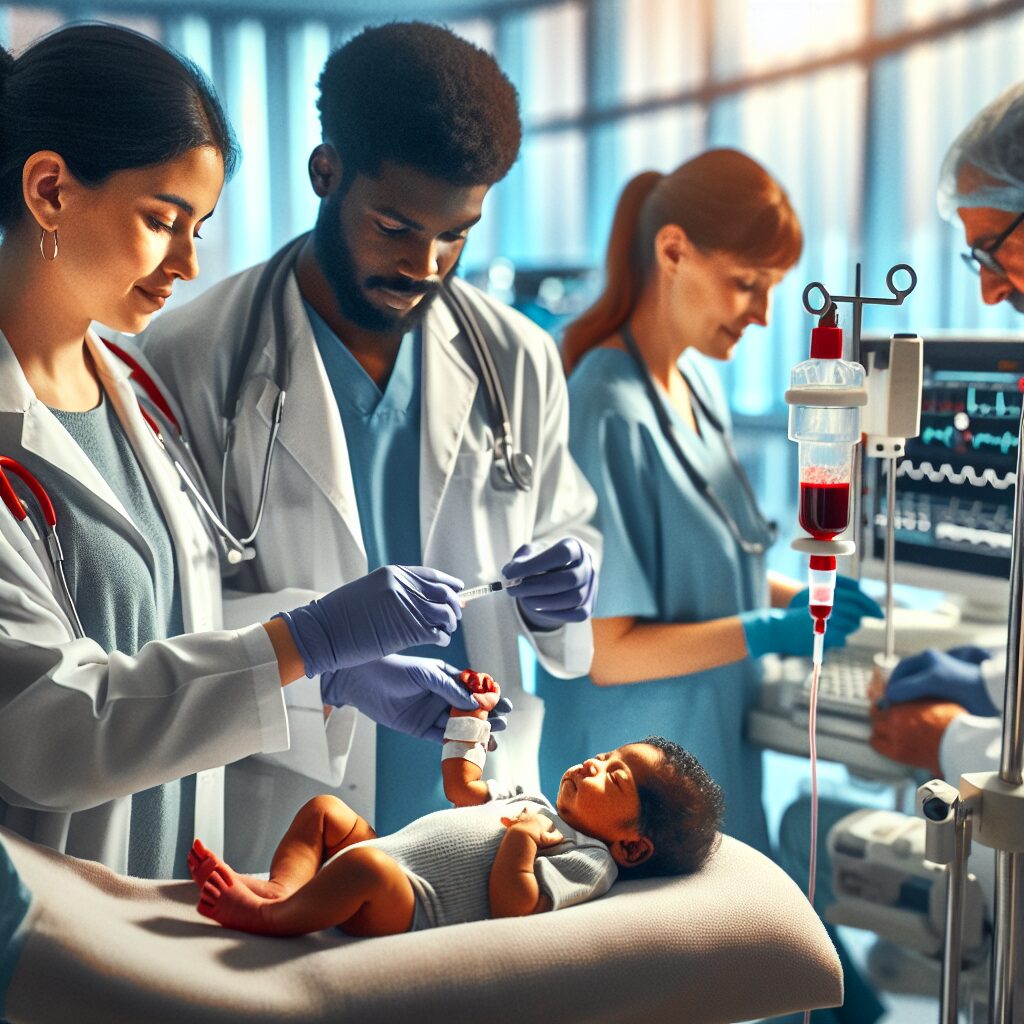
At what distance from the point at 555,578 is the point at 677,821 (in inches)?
14.0

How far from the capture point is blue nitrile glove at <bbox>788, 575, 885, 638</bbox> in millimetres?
1863

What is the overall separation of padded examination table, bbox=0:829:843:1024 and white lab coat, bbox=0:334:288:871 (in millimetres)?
69

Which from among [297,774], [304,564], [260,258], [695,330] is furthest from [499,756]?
[695,330]

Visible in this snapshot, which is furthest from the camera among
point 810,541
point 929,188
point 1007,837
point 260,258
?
point 929,188

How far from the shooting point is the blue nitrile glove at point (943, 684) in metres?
1.86

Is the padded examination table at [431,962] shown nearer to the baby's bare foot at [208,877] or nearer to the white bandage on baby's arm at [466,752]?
the baby's bare foot at [208,877]

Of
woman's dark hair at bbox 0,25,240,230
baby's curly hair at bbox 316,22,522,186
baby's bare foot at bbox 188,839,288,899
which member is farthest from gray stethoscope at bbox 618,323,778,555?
baby's bare foot at bbox 188,839,288,899

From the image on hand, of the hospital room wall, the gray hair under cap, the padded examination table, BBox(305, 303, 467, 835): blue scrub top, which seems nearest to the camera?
the padded examination table

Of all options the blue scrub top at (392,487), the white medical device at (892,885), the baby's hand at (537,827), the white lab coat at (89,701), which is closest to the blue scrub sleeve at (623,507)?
the blue scrub top at (392,487)

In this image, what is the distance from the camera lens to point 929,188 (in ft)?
7.92

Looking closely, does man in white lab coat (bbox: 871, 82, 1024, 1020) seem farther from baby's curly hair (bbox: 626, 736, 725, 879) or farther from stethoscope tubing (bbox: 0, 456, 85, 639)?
stethoscope tubing (bbox: 0, 456, 85, 639)

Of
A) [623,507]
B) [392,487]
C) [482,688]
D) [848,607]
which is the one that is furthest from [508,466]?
[848,607]

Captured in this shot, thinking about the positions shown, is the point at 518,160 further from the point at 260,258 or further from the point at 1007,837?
the point at 1007,837

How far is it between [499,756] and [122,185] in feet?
2.72
